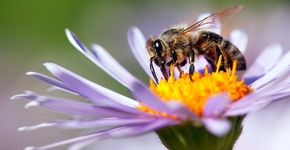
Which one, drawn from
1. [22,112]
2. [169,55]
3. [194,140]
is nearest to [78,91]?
[194,140]

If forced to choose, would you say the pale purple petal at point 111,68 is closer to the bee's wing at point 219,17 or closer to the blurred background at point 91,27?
the bee's wing at point 219,17

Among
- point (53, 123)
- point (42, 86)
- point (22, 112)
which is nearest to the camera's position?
point (53, 123)

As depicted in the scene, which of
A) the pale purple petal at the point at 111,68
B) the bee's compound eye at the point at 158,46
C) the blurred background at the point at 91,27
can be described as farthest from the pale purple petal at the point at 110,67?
the blurred background at the point at 91,27

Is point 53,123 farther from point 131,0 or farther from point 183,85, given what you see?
point 131,0

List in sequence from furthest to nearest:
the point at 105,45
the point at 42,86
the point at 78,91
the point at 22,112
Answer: the point at 105,45
the point at 42,86
the point at 22,112
the point at 78,91

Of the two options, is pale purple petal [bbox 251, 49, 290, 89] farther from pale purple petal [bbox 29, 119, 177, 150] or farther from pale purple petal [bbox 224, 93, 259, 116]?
pale purple petal [bbox 29, 119, 177, 150]

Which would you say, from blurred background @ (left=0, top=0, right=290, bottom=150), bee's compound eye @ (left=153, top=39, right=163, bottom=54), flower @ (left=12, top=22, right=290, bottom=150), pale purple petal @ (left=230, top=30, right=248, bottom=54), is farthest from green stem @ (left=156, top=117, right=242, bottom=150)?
blurred background @ (left=0, top=0, right=290, bottom=150)
